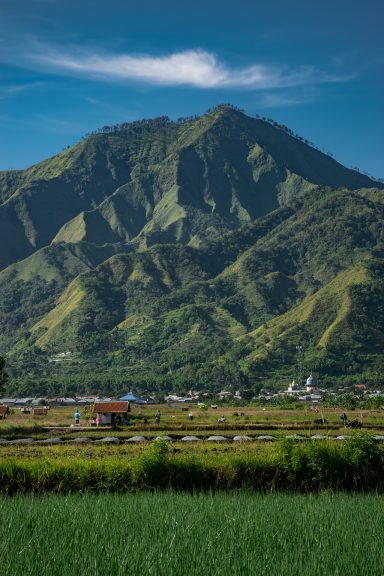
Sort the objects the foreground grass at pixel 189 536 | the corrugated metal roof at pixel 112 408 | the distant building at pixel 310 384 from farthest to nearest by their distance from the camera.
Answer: the distant building at pixel 310 384 < the corrugated metal roof at pixel 112 408 < the foreground grass at pixel 189 536

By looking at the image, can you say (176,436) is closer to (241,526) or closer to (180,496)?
(180,496)

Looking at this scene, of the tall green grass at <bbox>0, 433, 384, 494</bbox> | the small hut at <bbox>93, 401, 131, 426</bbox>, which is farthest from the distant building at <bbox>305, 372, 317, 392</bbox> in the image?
the tall green grass at <bbox>0, 433, 384, 494</bbox>

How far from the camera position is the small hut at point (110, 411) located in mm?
61188

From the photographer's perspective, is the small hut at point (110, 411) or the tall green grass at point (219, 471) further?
the small hut at point (110, 411)

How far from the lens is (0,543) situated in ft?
42.7

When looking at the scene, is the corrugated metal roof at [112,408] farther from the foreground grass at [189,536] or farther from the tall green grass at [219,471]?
the foreground grass at [189,536]

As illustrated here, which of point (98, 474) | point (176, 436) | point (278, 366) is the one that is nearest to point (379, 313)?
point (278, 366)

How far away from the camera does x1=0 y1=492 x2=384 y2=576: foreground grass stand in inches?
451

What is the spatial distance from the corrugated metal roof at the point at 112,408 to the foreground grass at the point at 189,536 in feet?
138

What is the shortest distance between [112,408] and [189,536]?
4918 centimetres

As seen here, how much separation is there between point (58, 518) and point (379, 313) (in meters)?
182

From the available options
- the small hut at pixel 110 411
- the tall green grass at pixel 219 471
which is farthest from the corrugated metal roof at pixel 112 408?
the tall green grass at pixel 219 471

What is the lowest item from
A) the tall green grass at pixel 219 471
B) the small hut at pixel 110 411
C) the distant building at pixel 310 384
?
the distant building at pixel 310 384

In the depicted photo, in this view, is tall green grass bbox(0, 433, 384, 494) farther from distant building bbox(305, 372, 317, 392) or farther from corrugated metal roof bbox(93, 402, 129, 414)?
distant building bbox(305, 372, 317, 392)
